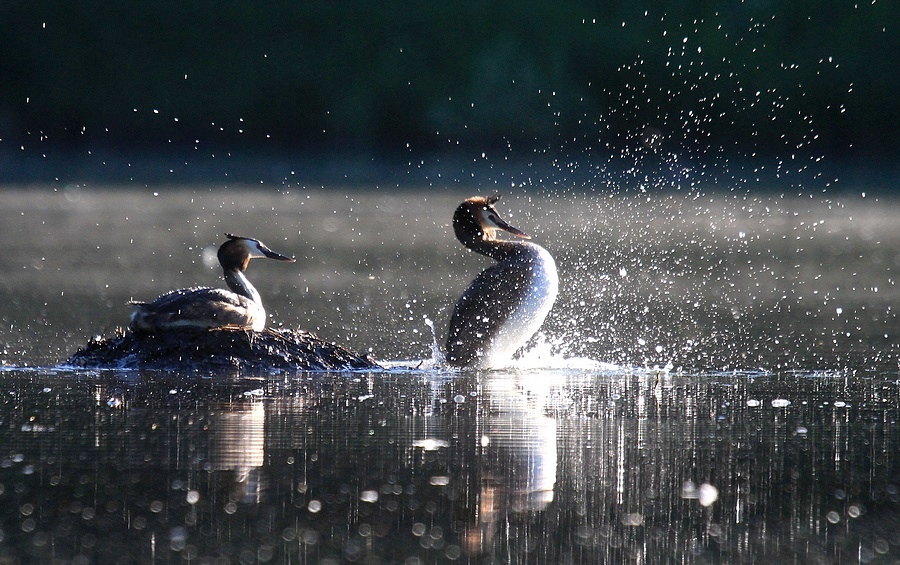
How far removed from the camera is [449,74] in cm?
4497

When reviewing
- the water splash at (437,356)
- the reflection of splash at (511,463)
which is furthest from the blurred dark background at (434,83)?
the reflection of splash at (511,463)

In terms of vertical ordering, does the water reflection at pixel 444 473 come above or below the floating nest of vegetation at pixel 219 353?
below

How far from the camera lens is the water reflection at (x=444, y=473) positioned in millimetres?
5371

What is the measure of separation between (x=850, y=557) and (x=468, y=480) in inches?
61.8

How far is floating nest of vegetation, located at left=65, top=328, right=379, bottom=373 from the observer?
9391mm

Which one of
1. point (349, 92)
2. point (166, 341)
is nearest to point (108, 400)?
point (166, 341)

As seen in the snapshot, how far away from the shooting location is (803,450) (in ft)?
22.5

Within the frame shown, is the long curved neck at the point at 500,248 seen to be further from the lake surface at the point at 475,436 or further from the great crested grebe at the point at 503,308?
the lake surface at the point at 475,436

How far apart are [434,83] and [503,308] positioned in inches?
1369

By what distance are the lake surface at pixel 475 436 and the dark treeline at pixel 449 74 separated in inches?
978

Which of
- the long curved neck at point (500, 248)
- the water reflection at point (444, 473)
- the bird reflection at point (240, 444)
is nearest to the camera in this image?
the water reflection at point (444, 473)

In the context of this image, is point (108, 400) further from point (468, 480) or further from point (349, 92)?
point (349, 92)

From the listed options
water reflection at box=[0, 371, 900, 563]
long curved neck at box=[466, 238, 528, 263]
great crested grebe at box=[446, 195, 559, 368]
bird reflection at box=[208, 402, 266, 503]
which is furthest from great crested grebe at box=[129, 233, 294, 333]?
long curved neck at box=[466, 238, 528, 263]

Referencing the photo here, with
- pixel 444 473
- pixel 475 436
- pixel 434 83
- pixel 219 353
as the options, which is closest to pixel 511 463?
pixel 444 473
